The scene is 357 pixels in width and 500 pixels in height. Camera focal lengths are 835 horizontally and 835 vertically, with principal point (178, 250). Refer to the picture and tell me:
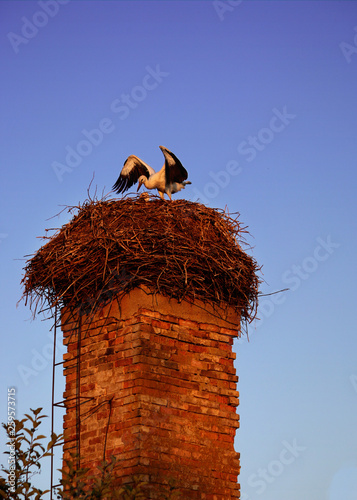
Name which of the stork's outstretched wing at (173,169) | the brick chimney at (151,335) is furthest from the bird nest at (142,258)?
the stork's outstretched wing at (173,169)

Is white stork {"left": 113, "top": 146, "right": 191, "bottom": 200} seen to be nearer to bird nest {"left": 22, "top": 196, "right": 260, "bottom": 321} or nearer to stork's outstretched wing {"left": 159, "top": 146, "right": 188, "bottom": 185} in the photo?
stork's outstretched wing {"left": 159, "top": 146, "right": 188, "bottom": 185}

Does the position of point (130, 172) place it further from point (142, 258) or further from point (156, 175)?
point (142, 258)

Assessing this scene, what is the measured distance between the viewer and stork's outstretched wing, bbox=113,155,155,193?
1017 cm

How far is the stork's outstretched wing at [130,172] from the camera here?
33.4 ft

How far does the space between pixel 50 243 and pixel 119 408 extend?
1.95 m

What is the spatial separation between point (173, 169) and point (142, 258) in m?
2.04

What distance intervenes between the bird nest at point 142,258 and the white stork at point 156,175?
0.89 m

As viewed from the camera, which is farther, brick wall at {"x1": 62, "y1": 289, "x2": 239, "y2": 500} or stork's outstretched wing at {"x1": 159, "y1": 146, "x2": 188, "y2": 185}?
stork's outstretched wing at {"x1": 159, "y1": 146, "x2": 188, "y2": 185}

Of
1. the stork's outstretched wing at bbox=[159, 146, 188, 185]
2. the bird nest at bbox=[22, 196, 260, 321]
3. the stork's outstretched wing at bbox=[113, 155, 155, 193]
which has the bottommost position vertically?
the bird nest at bbox=[22, 196, 260, 321]

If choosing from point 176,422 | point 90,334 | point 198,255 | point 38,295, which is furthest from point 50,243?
point 176,422

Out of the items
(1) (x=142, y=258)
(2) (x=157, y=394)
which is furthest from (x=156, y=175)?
(2) (x=157, y=394)

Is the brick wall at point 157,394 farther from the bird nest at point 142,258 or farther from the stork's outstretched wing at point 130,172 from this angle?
the stork's outstretched wing at point 130,172

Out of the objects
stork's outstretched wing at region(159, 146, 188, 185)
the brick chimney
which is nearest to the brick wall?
the brick chimney

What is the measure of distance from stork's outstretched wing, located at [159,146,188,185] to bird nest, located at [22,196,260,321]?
863mm
